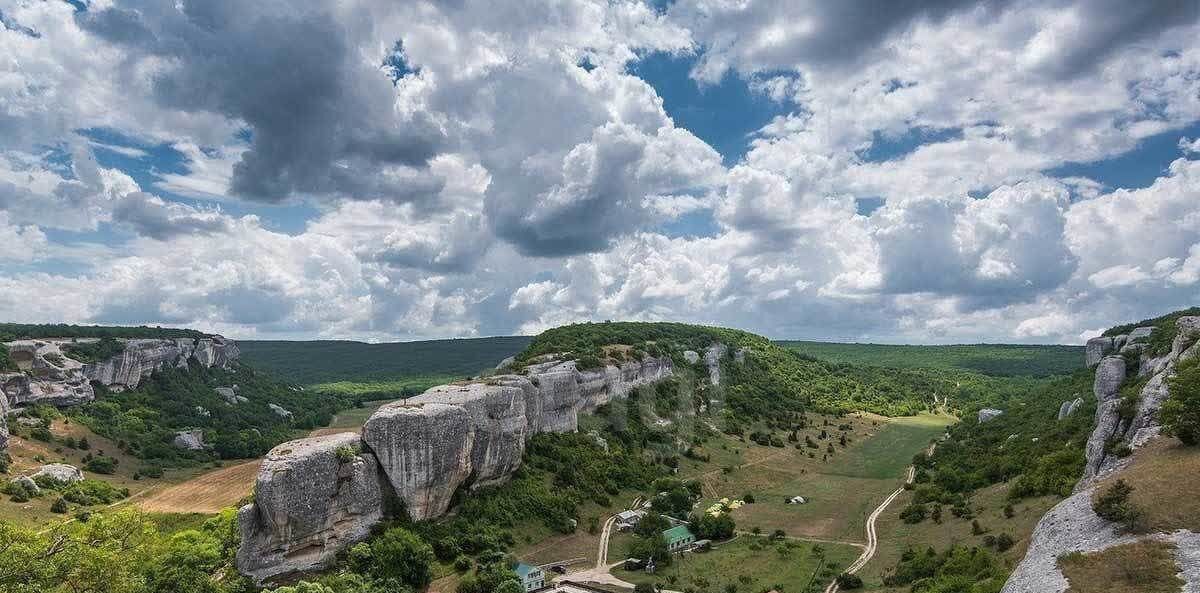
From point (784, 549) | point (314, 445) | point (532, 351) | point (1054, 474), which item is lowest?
point (784, 549)

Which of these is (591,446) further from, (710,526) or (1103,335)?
(1103,335)

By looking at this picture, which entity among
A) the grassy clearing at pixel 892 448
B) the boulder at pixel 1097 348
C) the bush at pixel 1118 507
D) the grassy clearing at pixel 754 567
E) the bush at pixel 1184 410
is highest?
the boulder at pixel 1097 348

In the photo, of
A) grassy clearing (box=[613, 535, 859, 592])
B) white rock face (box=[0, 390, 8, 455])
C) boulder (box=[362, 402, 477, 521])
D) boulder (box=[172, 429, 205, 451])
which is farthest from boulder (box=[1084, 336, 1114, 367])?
white rock face (box=[0, 390, 8, 455])

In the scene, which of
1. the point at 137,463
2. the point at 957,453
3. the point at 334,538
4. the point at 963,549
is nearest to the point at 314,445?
the point at 334,538

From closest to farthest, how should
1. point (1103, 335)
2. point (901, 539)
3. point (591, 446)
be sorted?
point (901, 539), point (591, 446), point (1103, 335)

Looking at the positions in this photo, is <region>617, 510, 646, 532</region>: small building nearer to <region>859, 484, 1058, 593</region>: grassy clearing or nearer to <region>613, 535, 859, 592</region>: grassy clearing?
<region>613, 535, 859, 592</region>: grassy clearing

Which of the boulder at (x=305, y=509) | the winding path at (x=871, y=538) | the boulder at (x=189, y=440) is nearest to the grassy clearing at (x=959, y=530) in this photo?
the winding path at (x=871, y=538)

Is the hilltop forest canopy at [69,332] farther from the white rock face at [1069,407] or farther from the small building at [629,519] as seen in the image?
the white rock face at [1069,407]
